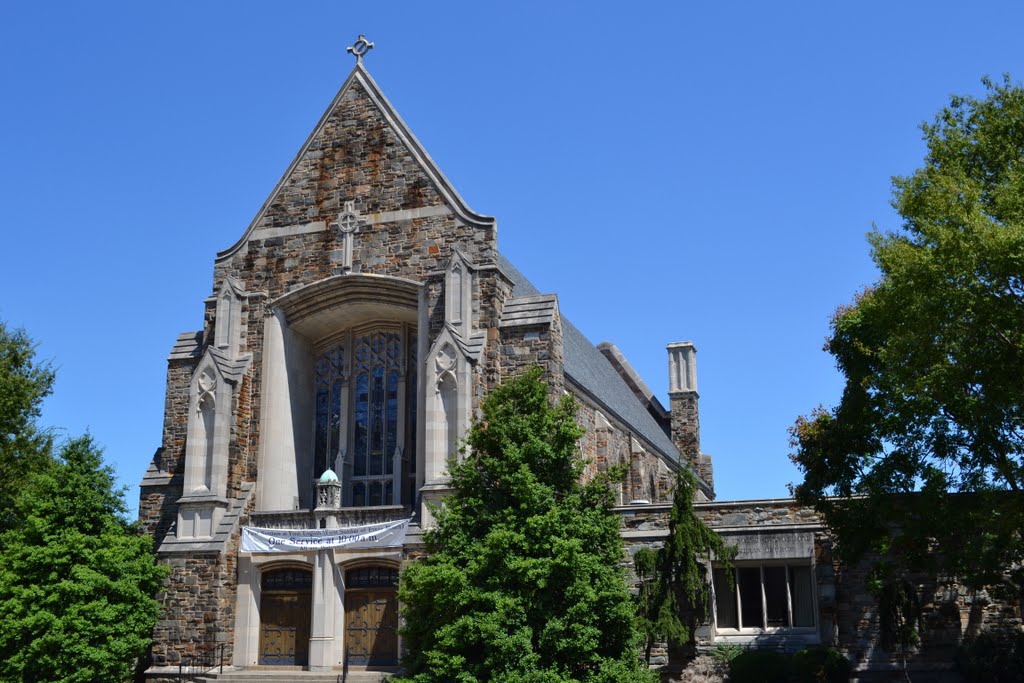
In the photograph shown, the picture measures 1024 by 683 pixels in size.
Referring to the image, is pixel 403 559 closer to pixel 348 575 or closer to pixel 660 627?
pixel 348 575

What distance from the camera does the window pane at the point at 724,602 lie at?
77.0ft

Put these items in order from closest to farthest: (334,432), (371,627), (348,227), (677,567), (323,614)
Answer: (677,567) < (323,614) < (371,627) < (348,227) < (334,432)

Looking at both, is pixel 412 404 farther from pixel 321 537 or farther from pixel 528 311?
pixel 321 537

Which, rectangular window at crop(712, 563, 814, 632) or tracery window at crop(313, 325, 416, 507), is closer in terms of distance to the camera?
rectangular window at crop(712, 563, 814, 632)

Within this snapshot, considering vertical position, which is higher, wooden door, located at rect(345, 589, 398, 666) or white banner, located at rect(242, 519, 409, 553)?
white banner, located at rect(242, 519, 409, 553)

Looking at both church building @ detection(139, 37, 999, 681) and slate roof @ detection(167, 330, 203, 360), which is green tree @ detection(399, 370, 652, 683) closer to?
church building @ detection(139, 37, 999, 681)

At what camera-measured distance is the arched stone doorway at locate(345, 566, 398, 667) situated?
79.2 ft

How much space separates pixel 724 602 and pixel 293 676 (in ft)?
30.5

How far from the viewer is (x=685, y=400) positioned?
47.6 meters

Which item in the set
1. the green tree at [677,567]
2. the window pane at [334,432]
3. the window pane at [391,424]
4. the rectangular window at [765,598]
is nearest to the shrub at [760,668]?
the green tree at [677,567]

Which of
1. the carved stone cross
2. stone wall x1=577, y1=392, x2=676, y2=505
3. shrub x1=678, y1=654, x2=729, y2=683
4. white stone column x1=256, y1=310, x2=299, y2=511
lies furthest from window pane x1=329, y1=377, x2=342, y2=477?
shrub x1=678, y1=654, x2=729, y2=683

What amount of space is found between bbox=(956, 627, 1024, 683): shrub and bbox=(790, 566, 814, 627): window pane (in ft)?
9.90

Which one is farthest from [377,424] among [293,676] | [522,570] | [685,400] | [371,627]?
[685,400]

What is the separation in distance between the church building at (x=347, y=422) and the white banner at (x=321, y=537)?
0.04 metres
